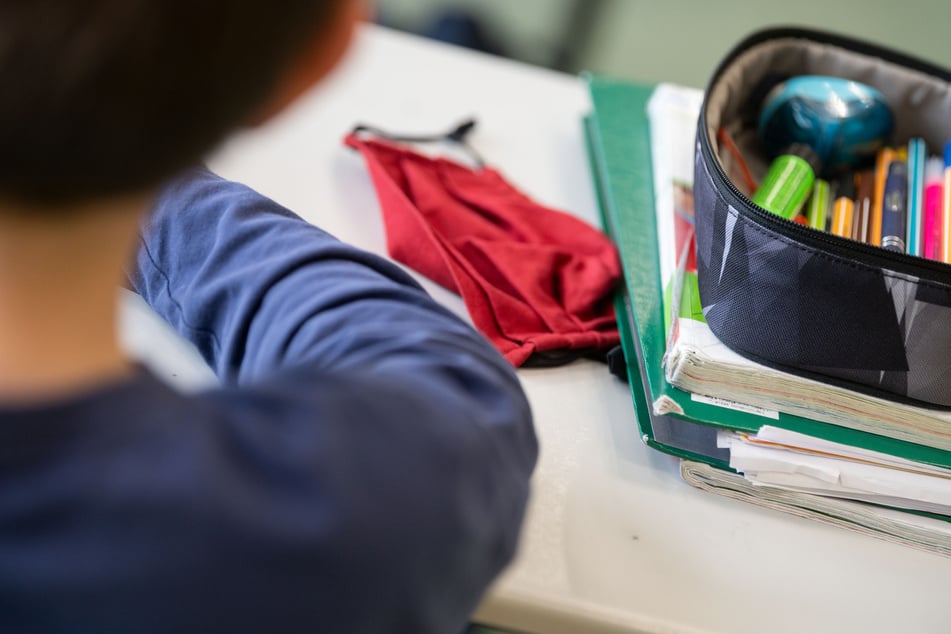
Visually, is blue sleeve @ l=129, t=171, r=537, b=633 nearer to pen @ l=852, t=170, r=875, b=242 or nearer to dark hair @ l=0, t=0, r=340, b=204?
dark hair @ l=0, t=0, r=340, b=204

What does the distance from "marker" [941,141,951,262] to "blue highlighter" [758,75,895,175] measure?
0.05 m

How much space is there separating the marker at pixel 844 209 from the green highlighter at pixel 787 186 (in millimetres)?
21

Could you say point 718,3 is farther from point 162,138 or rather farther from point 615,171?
point 162,138

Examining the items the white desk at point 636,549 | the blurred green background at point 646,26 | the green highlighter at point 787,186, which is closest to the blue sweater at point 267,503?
the white desk at point 636,549

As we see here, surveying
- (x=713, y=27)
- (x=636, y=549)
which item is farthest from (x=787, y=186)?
(x=713, y=27)

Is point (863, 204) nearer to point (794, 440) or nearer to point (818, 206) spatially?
point (818, 206)

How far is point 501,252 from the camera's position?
66cm

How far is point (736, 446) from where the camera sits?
0.54 meters

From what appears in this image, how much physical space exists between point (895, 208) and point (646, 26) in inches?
51.2

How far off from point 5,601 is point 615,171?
578mm

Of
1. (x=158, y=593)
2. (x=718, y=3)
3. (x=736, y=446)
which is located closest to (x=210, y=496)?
(x=158, y=593)

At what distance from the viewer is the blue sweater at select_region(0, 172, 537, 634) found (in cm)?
26

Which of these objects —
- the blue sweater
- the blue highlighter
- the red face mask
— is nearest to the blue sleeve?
the blue sweater

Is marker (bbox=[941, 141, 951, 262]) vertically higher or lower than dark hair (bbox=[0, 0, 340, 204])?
lower
